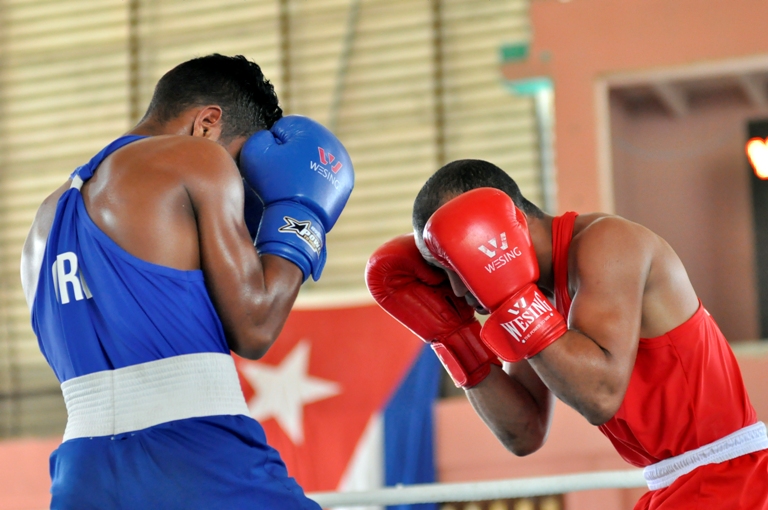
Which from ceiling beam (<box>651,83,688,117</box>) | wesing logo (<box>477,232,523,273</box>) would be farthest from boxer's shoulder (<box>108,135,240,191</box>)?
ceiling beam (<box>651,83,688,117</box>)

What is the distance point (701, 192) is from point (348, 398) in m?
2.69

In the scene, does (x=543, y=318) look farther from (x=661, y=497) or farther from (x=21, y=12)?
(x=21, y=12)

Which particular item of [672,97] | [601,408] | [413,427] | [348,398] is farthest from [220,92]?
[672,97]

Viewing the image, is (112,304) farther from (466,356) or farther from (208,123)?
(466,356)

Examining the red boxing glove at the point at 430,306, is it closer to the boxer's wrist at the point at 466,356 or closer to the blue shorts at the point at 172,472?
the boxer's wrist at the point at 466,356

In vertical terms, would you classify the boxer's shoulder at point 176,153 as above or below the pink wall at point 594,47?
below

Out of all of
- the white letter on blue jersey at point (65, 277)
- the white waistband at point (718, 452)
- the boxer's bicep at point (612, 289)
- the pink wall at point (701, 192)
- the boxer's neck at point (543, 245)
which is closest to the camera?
the white letter on blue jersey at point (65, 277)

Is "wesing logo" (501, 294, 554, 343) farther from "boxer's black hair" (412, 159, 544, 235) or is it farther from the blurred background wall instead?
the blurred background wall

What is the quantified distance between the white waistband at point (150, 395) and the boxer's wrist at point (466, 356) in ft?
2.56

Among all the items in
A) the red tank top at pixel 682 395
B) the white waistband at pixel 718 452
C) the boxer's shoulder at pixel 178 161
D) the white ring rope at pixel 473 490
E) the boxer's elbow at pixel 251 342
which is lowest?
the white ring rope at pixel 473 490

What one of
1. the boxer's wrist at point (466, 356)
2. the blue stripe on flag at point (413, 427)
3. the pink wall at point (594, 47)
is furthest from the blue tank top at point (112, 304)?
the pink wall at point (594, 47)

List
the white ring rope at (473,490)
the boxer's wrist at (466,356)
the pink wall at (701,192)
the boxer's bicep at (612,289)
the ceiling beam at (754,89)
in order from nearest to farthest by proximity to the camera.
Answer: the boxer's bicep at (612,289) → the boxer's wrist at (466,356) → the white ring rope at (473,490) → the ceiling beam at (754,89) → the pink wall at (701,192)

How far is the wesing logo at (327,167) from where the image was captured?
1849mm

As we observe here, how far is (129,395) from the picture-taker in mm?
1565
